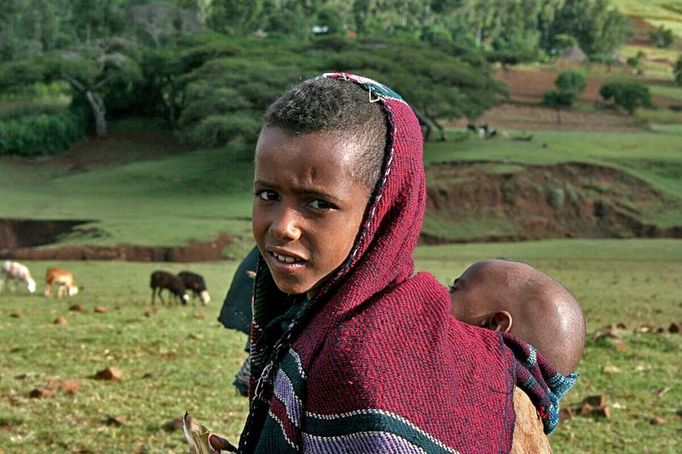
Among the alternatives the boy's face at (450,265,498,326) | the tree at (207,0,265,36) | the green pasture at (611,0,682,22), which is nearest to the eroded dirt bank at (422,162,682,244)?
the tree at (207,0,265,36)

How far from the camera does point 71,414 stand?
782cm

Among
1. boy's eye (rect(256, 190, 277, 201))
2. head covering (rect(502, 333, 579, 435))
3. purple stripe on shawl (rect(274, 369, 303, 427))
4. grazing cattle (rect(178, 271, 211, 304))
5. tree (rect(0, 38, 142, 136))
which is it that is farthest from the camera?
tree (rect(0, 38, 142, 136))

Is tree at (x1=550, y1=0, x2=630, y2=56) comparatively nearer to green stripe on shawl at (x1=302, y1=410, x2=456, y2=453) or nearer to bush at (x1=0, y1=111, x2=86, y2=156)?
bush at (x1=0, y1=111, x2=86, y2=156)

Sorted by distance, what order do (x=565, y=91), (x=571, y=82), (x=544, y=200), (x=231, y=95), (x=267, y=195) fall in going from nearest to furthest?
(x=267, y=195), (x=544, y=200), (x=231, y=95), (x=565, y=91), (x=571, y=82)

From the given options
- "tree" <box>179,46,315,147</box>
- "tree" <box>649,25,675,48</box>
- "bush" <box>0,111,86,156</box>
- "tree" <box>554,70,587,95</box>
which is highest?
"tree" <box>179,46,315,147</box>

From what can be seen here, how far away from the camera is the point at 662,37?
76812 mm

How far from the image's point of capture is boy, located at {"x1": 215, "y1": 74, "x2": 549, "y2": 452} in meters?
2.05

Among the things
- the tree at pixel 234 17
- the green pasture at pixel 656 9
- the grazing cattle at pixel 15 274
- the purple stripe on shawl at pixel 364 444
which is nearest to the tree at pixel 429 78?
the grazing cattle at pixel 15 274

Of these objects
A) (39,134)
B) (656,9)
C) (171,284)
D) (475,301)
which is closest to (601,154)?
(39,134)

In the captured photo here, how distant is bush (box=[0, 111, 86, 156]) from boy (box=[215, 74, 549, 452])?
1935 inches

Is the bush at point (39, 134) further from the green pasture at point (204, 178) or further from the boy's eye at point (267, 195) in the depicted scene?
the boy's eye at point (267, 195)

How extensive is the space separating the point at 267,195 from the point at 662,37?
78483 mm

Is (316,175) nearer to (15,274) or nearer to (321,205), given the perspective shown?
(321,205)

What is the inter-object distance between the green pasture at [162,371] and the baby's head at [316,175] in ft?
16.4
